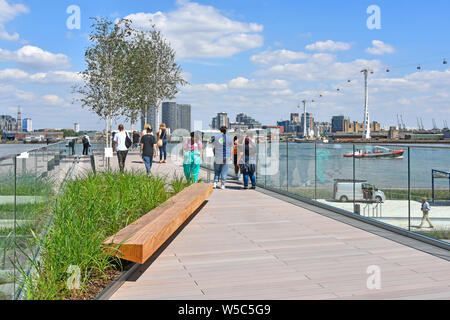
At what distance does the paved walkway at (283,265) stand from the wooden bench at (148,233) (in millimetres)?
282

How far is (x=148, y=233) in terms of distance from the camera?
524 centimetres

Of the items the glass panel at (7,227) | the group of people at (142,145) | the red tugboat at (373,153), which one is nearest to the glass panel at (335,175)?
the red tugboat at (373,153)

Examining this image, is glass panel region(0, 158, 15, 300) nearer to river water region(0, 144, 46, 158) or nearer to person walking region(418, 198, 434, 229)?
river water region(0, 144, 46, 158)

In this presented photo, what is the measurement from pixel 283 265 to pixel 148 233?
1658mm

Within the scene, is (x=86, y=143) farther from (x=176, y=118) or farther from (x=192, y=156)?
(x=176, y=118)

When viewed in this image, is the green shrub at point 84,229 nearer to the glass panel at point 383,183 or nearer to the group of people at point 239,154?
the glass panel at point 383,183

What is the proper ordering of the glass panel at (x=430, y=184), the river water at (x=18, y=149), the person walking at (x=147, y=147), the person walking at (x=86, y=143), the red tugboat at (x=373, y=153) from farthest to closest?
the person walking at (x=86, y=143), the person walking at (x=147, y=147), the red tugboat at (x=373, y=153), the glass panel at (x=430, y=184), the river water at (x=18, y=149)

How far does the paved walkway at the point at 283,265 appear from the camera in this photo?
14.4 feet

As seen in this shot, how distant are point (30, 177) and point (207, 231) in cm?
299

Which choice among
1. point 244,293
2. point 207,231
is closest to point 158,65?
point 207,231

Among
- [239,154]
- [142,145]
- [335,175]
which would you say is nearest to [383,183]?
[335,175]

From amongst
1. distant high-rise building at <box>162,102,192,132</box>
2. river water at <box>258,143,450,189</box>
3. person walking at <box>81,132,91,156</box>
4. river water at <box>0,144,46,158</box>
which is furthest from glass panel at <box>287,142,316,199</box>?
distant high-rise building at <box>162,102,192,132</box>

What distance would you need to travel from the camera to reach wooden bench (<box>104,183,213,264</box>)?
4727mm
